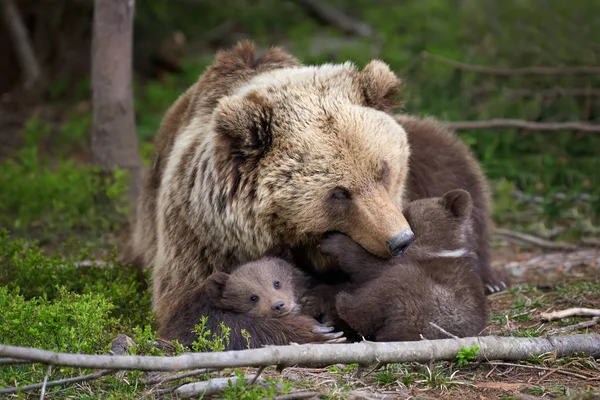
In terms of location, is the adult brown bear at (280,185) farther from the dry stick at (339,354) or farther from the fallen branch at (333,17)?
the fallen branch at (333,17)

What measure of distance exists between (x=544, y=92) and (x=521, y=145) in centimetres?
77

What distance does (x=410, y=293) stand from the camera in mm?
4719

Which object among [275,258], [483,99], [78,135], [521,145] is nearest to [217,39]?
[78,135]

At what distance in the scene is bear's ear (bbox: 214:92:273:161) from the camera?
4.86 metres

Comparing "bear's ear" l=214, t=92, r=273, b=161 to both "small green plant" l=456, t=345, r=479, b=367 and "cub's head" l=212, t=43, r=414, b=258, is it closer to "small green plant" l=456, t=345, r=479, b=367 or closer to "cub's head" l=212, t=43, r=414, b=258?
"cub's head" l=212, t=43, r=414, b=258

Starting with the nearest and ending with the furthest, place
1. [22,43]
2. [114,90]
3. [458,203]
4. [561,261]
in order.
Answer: [458,203] < [561,261] < [114,90] < [22,43]

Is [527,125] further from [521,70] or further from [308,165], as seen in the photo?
[308,165]

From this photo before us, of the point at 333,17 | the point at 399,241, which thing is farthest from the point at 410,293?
the point at 333,17

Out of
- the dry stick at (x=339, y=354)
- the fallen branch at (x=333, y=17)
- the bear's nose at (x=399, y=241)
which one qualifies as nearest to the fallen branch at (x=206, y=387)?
the dry stick at (x=339, y=354)

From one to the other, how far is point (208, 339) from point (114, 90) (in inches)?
139

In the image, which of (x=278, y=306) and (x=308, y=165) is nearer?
Result: (x=308, y=165)

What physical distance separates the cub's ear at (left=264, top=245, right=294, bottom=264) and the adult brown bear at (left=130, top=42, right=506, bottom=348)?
0.04m

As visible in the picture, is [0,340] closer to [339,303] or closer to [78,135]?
[339,303]

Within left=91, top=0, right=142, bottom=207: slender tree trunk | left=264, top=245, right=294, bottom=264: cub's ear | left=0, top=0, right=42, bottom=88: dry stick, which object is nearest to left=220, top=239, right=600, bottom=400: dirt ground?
left=264, top=245, right=294, bottom=264: cub's ear
